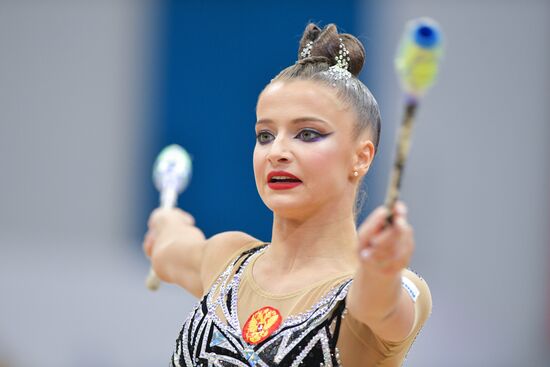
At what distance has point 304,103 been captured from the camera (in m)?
2.04

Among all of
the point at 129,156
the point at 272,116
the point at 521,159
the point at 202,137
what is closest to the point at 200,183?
the point at 202,137

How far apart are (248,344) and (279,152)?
0.38 metres

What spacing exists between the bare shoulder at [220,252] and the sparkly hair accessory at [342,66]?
45 centimetres

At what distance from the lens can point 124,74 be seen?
241 inches

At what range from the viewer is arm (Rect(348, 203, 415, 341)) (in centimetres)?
152

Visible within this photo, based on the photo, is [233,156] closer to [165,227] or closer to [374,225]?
[165,227]

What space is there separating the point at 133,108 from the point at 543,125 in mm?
2394

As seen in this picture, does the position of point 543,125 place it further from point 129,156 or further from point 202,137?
point 129,156

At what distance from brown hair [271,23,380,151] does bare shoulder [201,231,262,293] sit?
0.39m

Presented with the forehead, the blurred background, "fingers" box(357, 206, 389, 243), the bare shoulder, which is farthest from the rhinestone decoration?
→ the blurred background

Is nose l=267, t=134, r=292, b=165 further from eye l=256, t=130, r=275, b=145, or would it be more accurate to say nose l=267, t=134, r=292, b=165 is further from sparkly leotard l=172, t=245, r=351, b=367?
sparkly leotard l=172, t=245, r=351, b=367

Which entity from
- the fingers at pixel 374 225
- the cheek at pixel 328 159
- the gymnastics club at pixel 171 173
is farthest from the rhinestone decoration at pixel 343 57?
the gymnastics club at pixel 171 173

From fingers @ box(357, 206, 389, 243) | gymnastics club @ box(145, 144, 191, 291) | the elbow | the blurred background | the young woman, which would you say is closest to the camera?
fingers @ box(357, 206, 389, 243)

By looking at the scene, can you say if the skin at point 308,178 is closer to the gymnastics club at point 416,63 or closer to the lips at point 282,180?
the lips at point 282,180
